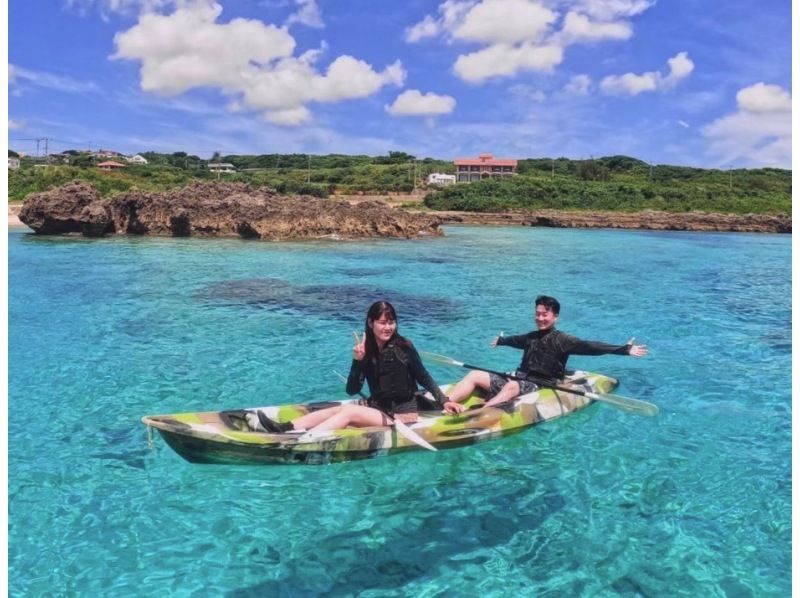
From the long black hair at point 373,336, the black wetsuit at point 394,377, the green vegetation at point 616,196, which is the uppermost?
the green vegetation at point 616,196

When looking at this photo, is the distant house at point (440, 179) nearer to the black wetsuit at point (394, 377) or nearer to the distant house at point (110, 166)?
the distant house at point (110, 166)

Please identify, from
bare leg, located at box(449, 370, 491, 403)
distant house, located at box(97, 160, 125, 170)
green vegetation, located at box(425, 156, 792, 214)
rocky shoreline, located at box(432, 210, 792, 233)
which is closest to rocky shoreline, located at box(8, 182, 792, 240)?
rocky shoreline, located at box(432, 210, 792, 233)

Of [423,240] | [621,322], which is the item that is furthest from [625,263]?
[621,322]

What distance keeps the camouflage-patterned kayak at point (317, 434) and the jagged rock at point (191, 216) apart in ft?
86.1

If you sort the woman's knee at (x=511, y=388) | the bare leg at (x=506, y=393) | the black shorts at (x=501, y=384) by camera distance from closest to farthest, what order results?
the bare leg at (x=506, y=393) → the woman's knee at (x=511, y=388) → the black shorts at (x=501, y=384)

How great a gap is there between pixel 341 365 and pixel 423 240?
2464 centimetres

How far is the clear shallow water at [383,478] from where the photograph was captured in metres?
4.64

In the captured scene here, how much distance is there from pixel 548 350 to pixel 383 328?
2.53m

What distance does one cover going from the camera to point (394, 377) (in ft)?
21.0

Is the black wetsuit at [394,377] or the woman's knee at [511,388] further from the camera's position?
the woman's knee at [511,388]

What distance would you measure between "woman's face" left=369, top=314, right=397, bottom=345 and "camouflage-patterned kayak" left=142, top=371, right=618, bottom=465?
893 mm

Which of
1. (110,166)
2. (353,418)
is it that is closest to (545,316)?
(353,418)

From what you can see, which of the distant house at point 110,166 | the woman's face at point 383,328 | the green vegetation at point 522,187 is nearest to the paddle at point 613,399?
the woman's face at point 383,328

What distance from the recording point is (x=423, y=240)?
34250 millimetres
